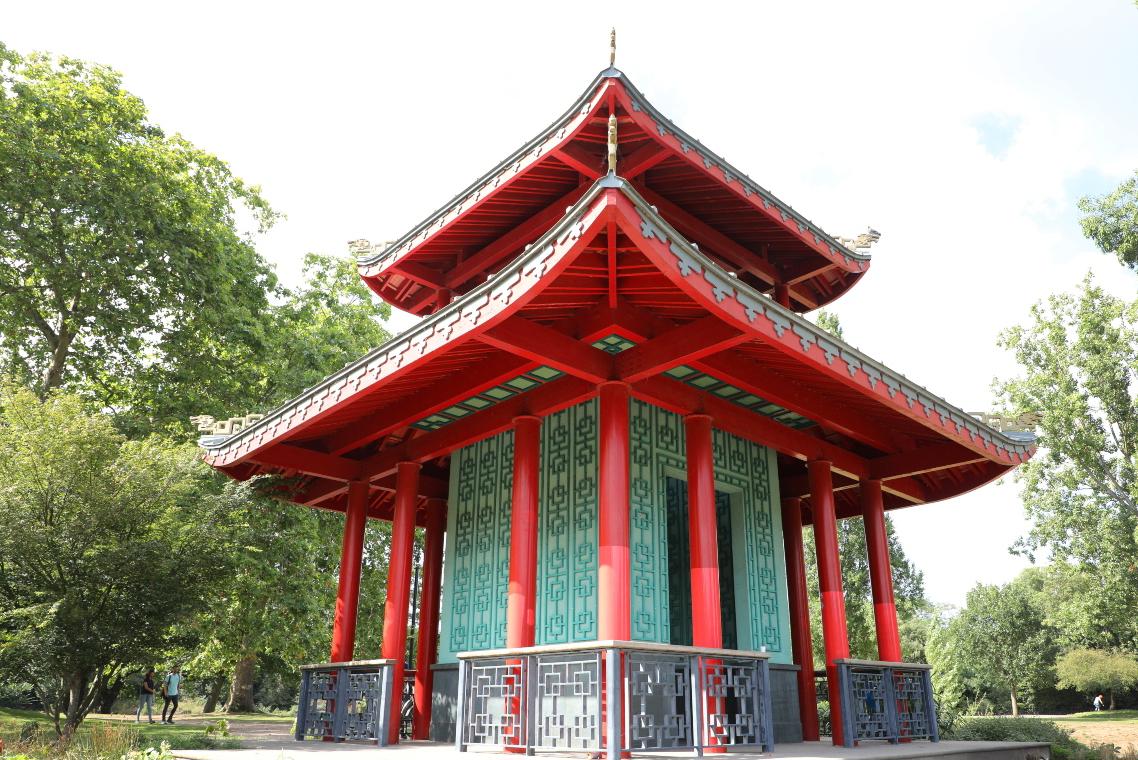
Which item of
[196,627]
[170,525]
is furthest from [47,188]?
[196,627]

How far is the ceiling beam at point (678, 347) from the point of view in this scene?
6.95 m

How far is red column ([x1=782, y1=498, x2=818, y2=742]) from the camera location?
394 inches

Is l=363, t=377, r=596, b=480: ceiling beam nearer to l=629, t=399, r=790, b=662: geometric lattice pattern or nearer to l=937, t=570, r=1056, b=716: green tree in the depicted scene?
l=629, t=399, r=790, b=662: geometric lattice pattern

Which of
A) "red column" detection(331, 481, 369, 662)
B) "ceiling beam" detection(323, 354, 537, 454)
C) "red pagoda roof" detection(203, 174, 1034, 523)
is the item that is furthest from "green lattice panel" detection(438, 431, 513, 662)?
"red column" detection(331, 481, 369, 662)

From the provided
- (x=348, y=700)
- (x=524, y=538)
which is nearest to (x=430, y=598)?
(x=348, y=700)

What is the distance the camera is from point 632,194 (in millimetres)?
5797

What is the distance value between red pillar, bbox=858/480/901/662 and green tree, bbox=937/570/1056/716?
33.1m

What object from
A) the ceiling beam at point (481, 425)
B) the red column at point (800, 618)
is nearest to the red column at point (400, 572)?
the ceiling beam at point (481, 425)

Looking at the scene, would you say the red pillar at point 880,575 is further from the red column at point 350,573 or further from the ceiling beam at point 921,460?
the red column at point 350,573

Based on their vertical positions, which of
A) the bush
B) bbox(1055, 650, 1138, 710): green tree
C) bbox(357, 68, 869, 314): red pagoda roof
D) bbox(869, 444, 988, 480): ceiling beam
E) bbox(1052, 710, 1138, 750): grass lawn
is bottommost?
bbox(1052, 710, 1138, 750): grass lawn

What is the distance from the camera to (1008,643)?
40438 mm

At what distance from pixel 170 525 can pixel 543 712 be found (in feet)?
20.1

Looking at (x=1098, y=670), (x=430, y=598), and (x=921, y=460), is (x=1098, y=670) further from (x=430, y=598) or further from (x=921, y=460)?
(x=430, y=598)

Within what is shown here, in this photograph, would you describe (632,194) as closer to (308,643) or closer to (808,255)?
(808,255)
